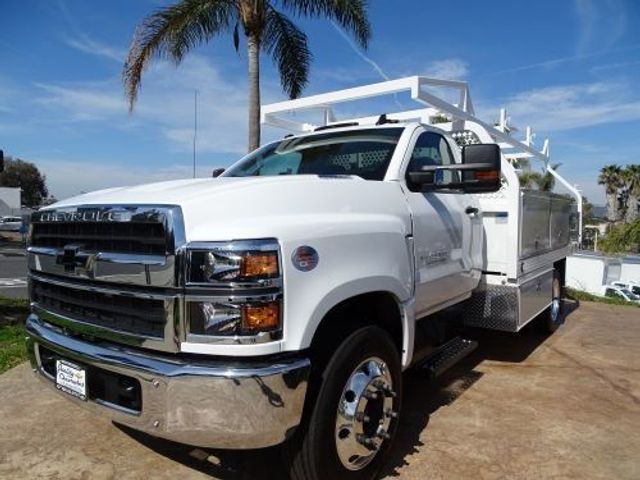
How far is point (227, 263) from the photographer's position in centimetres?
243

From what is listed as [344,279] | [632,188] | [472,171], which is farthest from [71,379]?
[632,188]

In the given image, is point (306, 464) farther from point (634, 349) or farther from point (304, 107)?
point (634, 349)

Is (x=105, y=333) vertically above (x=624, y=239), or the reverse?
(x=105, y=333)

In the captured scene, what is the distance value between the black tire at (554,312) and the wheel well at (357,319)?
4114mm

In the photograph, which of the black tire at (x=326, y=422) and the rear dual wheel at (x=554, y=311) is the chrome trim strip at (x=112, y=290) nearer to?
the black tire at (x=326, y=422)

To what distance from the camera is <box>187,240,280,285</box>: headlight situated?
95.7 inches

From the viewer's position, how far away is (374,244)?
3.11 metres

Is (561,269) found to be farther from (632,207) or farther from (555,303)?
(632,207)

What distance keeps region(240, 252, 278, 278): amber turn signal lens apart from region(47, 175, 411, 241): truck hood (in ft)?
0.29

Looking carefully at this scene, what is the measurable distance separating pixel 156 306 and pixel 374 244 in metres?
1.18

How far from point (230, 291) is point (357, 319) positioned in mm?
901

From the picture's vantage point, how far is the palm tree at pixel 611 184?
47.4 metres

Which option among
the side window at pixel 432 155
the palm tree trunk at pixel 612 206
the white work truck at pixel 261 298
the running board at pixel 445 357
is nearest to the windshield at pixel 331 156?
the white work truck at pixel 261 298

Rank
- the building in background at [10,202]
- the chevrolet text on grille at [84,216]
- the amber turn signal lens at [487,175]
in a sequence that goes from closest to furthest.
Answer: the chevrolet text on grille at [84,216] < the amber turn signal lens at [487,175] < the building in background at [10,202]
